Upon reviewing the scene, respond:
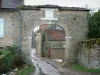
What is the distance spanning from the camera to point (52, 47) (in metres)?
39.5

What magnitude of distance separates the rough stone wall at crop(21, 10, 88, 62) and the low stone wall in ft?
6.74

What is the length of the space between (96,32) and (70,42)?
263 centimetres

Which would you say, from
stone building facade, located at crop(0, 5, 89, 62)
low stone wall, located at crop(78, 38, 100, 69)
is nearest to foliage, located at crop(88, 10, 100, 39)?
stone building facade, located at crop(0, 5, 89, 62)

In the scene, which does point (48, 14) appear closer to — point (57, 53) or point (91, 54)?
point (91, 54)

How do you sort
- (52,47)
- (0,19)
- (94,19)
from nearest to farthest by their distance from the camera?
(0,19) < (94,19) < (52,47)

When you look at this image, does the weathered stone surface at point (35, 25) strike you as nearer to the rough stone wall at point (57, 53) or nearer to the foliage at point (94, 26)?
the foliage at point (94, 26)

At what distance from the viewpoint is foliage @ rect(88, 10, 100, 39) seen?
966 inches

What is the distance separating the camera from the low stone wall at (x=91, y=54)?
18.5 m

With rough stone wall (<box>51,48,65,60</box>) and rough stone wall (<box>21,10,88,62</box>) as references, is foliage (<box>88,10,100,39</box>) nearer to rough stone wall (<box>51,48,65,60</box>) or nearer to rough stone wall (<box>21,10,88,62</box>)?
rough stone wall (<box>21,10,88,62</box>)

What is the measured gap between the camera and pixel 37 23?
78.0ft

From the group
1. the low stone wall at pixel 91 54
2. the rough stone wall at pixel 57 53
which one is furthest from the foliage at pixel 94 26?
the rough stone wall at pixel 57 53

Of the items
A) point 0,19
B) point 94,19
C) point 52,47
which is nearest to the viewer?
point 0,19

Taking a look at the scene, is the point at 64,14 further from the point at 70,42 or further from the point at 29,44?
the point at 29,44

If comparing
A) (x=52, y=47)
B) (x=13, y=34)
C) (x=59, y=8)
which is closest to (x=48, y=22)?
(x=59, y=8)
